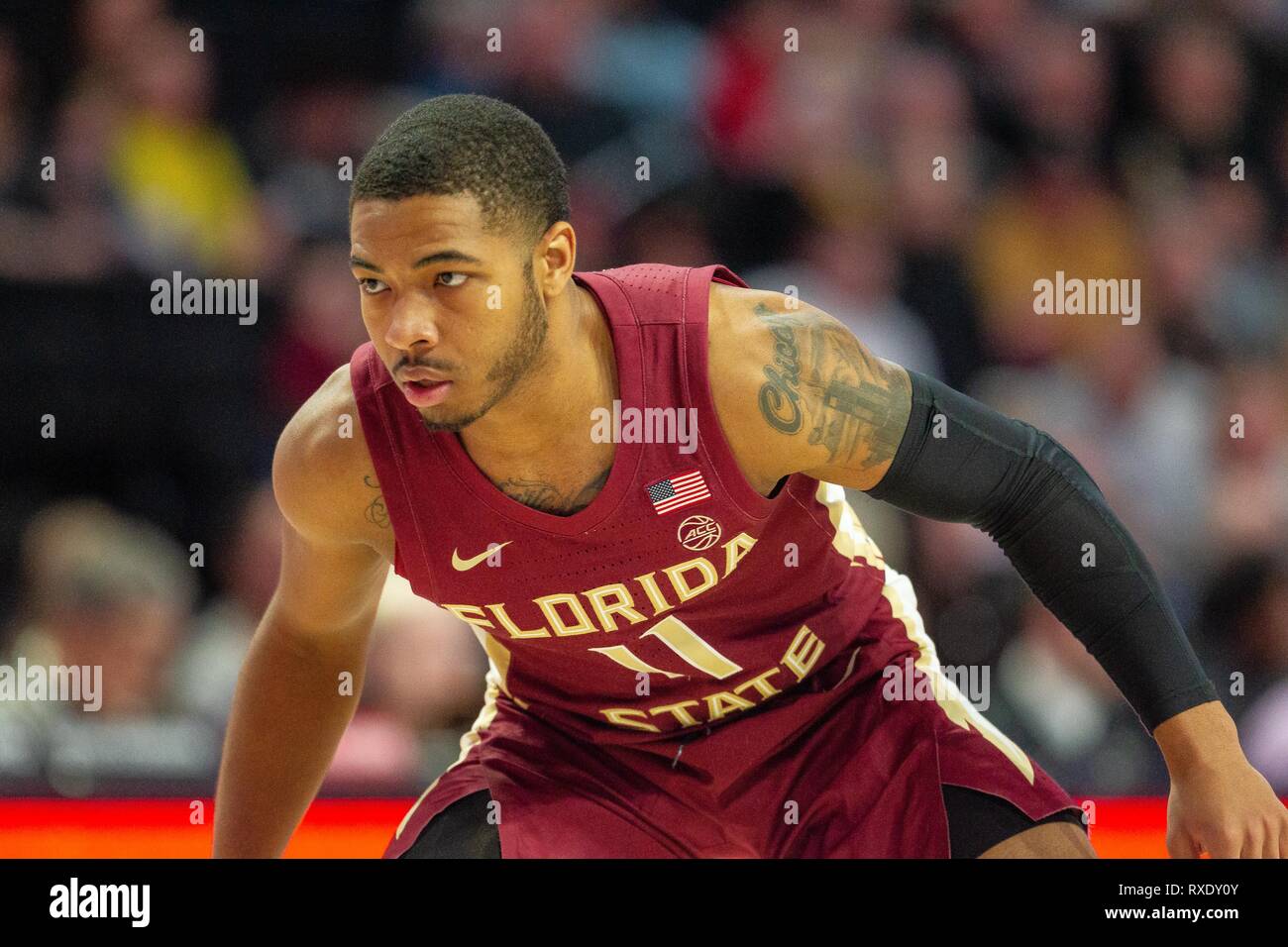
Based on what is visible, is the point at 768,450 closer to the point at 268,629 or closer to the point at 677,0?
the point at 268,629

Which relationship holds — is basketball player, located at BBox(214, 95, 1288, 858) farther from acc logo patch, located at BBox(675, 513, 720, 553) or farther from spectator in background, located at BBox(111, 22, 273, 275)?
spectator in background, located at BBox(111, 22, 273, 275)

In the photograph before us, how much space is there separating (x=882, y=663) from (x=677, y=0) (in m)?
3.24

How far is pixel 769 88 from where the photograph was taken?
4984 millimetres

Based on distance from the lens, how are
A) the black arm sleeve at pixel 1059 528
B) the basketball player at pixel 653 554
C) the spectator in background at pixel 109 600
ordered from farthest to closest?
the spectator in background at pixel 109 600 → the black arm sleeve at pixel 1059 528 → the basketball player at pixel 653 554

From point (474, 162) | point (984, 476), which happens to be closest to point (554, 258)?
point (474, 162)

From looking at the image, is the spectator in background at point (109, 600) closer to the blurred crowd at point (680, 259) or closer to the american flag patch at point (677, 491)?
the blurred crowd at point (680, 259)

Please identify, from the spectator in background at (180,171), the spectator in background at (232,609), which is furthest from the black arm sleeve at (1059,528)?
the spectator in background at (180,171)

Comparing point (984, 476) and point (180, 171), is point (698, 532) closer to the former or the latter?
point (984, 476)

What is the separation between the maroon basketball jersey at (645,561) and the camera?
2188 mm

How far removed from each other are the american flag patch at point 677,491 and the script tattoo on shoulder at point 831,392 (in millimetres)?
137

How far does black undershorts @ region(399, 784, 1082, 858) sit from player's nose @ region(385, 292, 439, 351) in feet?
2.53

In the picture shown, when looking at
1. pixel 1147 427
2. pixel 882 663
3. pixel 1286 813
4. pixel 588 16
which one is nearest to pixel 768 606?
pixel 882 663

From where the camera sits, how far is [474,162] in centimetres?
208

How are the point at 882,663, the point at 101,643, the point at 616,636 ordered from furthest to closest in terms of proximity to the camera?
1. the point at 101,643
2. the point at 882,663
3. the point at 616,636
